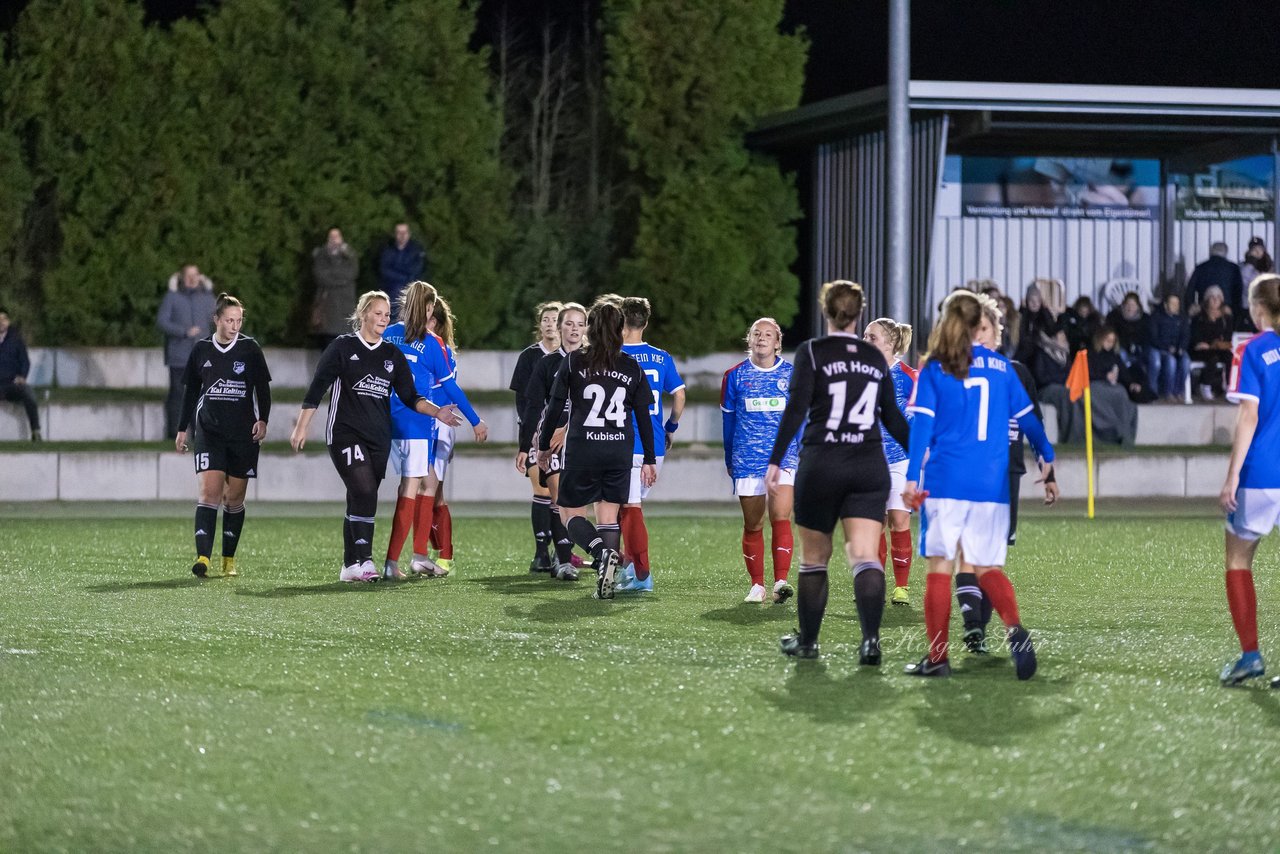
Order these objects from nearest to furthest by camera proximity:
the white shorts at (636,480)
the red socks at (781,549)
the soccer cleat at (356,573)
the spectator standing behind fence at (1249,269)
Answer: the red socks at (781,549), the white shorts at (636,480), the soccer cleat at (356,573), the spectator standing behind fence at (1249,269)

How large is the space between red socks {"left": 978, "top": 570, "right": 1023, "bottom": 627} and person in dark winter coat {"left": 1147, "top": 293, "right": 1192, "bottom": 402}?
15.8 metres

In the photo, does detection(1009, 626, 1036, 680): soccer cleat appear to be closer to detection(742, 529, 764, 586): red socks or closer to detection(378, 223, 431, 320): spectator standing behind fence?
detection(742, 529, 764, 586): red socks

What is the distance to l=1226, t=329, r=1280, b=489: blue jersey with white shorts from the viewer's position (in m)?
7.84

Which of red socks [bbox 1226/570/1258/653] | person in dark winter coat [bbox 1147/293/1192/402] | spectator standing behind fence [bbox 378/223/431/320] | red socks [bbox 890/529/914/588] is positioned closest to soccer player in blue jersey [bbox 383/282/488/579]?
red socks [bbox 890/529/914/588]

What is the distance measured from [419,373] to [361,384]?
0.67m

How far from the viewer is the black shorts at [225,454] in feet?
40.5

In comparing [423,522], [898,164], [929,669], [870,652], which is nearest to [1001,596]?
[929,669]

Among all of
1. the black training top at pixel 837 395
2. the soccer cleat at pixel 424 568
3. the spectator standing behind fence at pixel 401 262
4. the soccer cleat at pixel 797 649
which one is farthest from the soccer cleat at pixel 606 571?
the spectator standing behind fence at pixel 401 262

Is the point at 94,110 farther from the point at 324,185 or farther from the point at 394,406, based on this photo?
the point at 394,406

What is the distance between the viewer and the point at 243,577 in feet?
40.7

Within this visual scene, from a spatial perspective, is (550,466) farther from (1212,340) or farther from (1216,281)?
(1216,281)

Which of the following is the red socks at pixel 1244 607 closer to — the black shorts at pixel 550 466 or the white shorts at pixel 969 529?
the white shorts at pixel 969 529

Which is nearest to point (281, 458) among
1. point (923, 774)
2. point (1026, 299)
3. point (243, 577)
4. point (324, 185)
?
point (324, 185)

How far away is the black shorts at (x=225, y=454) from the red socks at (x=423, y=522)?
1135 millimetres
